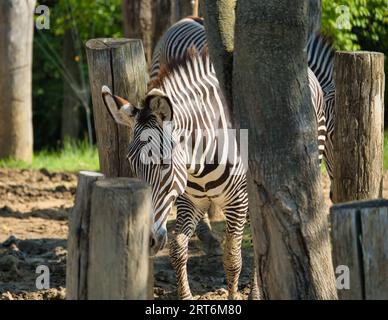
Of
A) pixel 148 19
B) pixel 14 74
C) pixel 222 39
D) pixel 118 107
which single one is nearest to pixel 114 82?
pixel 118 107

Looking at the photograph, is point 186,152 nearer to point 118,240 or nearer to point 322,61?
point 118,240

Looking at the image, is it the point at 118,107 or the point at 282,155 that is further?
the point at 118,107

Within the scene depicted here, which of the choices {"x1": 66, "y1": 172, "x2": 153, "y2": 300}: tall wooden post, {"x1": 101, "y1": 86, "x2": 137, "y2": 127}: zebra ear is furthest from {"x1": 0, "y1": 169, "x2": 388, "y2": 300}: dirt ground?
{"x1": 66, "y1": 172, "x2": 153, "y2": 300}: tall wooden post

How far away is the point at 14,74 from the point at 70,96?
7195 millimetres

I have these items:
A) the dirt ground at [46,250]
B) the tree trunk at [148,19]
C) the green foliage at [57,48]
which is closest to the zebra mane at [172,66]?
the dirt ground at [46,250]

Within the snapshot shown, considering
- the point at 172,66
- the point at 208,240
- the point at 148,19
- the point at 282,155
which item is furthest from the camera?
the point at 148,19

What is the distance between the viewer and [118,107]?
5379 millimetres

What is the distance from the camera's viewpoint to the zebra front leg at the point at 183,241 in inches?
252

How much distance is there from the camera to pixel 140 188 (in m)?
4.08

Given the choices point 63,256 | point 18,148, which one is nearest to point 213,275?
point 63,256

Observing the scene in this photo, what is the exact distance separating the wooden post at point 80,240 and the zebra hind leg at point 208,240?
12.5 feet

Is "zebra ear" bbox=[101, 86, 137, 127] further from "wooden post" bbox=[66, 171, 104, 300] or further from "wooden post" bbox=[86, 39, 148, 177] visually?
"wooden post" bbox=[66, 171, 104, 300]

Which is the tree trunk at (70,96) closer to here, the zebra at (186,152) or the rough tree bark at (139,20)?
the rough tree bark at (139,20)
